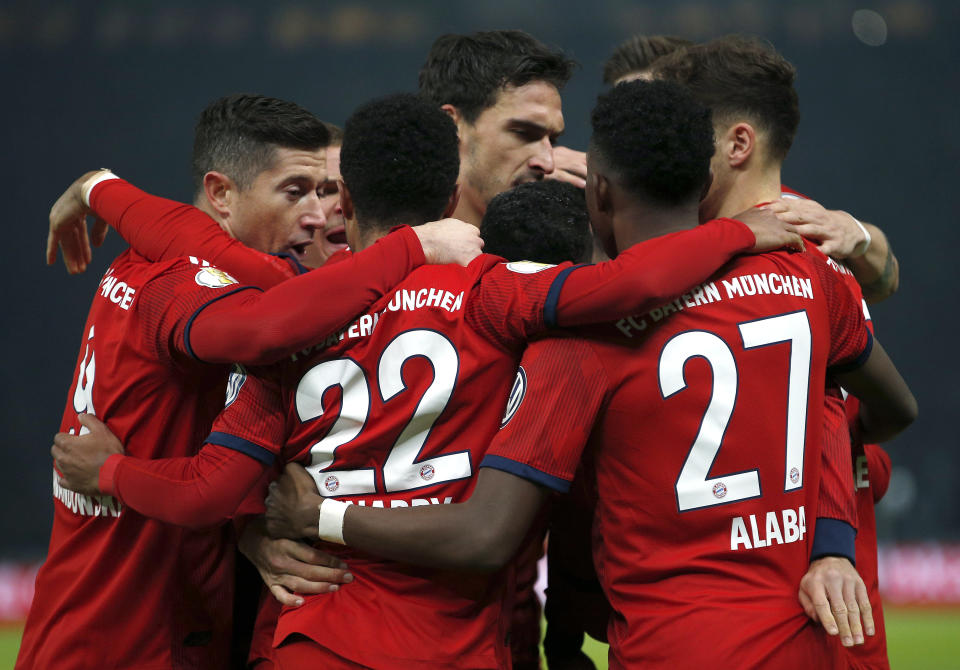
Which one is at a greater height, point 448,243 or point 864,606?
point 448,243

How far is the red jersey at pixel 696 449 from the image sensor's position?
210cm

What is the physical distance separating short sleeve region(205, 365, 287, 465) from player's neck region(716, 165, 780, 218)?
1.28m

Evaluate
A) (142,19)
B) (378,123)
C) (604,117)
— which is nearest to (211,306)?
(378,123)

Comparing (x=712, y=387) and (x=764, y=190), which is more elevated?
(x=764, y=190)

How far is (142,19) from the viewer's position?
1342 cm

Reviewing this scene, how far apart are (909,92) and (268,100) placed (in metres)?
13.7

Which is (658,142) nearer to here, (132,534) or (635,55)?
(132,534)

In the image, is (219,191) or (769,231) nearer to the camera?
(769,231)

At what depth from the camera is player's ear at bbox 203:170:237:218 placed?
314 centimetres

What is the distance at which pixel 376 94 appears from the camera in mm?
13656

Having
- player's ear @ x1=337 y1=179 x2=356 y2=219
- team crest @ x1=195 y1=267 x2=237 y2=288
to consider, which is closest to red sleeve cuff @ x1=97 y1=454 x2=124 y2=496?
team crest @ x1=195 y1=267 x2=237 y2=288

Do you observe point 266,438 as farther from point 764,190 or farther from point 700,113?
point 764,190

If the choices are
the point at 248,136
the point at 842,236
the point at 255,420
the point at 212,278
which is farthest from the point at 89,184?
the point at 842,236

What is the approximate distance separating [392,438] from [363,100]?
12.4m
